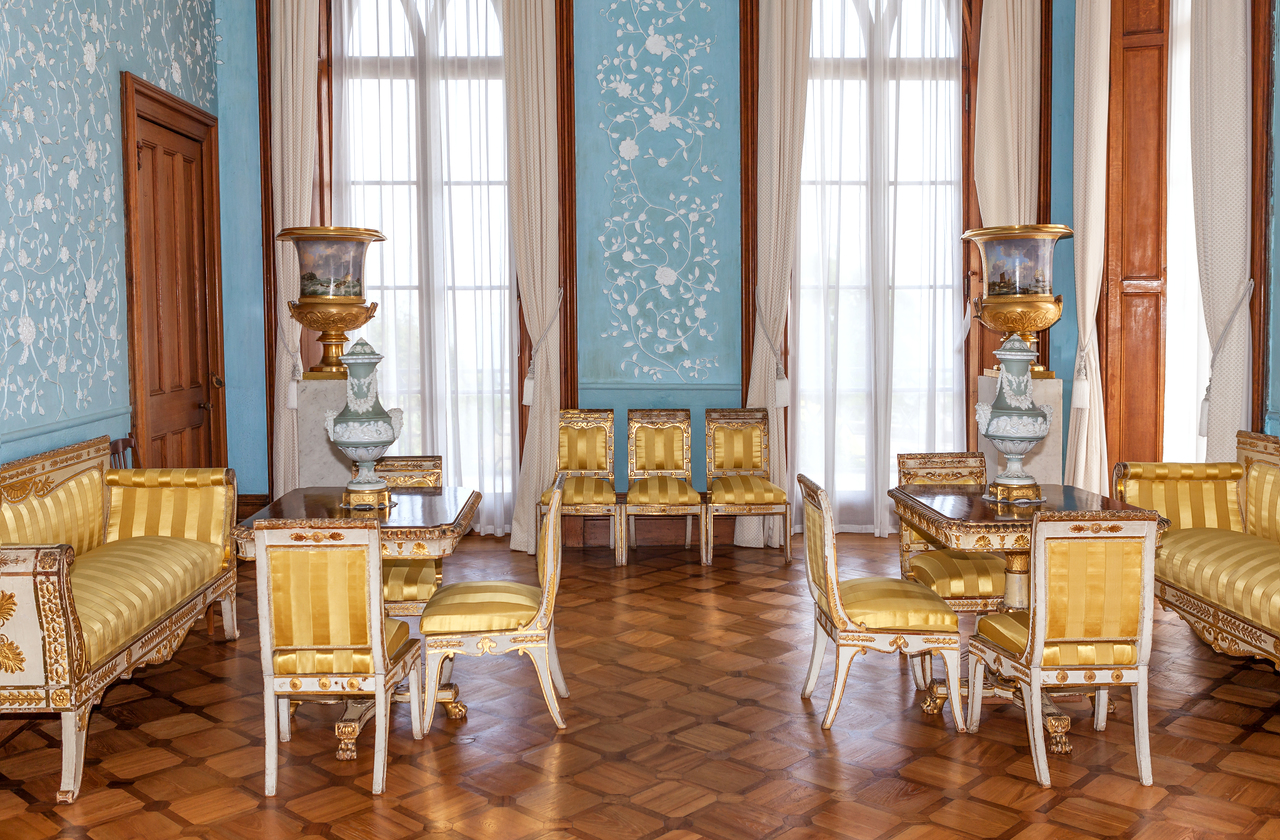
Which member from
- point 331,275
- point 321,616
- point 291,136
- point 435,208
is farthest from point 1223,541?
point 291,136

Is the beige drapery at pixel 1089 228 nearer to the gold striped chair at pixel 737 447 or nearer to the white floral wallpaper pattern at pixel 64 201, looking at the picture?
the gold striped chair at pixel 737 447

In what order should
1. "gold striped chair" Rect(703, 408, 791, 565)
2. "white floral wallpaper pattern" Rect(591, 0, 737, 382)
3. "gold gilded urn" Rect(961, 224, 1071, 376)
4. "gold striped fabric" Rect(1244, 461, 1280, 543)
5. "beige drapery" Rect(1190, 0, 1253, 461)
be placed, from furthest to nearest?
"white floral wallpaper pattern" Rect(591, 0, 737, 382) < "gold striped chair" Rect(703, 408, 791, 565) < "beige drapery" Rect(1190, 0, 1253, 461) < "gold gilded urn" Rect(961, 224, 1071, 376) < "gold striped fabric" Rect(1244, 461, 1280, 543)

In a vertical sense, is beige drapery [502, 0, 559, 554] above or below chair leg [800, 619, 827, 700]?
above

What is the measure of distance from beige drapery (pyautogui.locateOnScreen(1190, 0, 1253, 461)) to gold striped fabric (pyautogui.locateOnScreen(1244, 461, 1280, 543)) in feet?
3.02

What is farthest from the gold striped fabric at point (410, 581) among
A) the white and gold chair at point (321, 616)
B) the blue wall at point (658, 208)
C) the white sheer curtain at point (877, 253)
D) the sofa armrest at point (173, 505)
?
the white sheer curtain at point (877, 253)

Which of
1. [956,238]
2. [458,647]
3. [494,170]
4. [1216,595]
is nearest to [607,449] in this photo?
[494,170]

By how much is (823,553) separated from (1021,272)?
208 centimetres

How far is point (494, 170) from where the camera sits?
6.34 metres

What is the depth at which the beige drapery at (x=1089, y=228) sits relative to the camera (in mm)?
5926

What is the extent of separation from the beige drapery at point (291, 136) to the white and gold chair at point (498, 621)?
3123 millimetres

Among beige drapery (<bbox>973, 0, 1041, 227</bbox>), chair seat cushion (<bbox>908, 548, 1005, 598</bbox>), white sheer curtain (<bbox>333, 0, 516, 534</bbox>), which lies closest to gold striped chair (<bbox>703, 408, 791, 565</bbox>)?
white sheer curtain (<bbox>333, 0, 516, 534</bbox>)

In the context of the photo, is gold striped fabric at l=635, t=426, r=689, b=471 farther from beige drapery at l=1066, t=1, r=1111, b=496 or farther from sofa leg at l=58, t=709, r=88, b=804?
sofa leg at l=58, t=709, r=88, b=804

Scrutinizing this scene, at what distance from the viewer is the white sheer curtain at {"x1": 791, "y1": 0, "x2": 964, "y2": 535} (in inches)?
247

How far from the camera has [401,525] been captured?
3.41 metres
